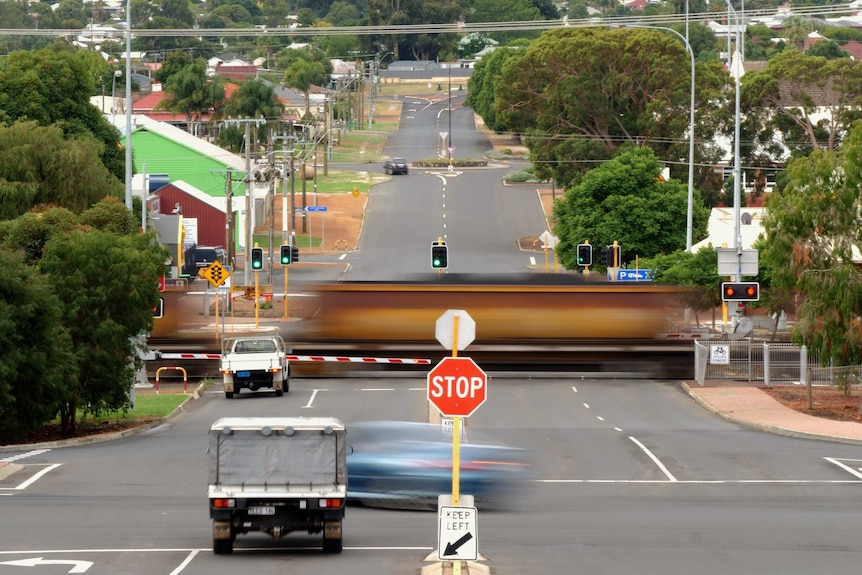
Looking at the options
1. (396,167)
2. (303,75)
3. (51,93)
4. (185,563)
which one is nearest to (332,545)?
(185,563)

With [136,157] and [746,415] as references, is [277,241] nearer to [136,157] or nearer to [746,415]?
[136,157]

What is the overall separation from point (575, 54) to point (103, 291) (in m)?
66.5

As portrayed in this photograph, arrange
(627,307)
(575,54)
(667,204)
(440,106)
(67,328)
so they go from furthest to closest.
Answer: (440,106) → (575,54) → (667,204) → (627,307) → (67,328)

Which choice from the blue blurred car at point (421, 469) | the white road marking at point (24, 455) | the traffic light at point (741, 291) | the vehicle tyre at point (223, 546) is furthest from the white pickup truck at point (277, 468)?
the traffic light at point (741, 291)

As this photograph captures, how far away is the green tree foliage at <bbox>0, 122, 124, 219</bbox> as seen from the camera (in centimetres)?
5144

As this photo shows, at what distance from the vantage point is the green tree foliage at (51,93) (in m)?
68.2

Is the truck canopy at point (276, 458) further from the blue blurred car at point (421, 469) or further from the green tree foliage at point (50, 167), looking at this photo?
the green tree foliage at point (50, 167)

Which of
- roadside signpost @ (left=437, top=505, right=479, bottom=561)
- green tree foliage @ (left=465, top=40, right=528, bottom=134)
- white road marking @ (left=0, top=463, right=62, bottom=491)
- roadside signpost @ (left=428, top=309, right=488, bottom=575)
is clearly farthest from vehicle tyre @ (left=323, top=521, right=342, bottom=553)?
green tree foliage @ (left=465, top=40, right=528, bottom=134)

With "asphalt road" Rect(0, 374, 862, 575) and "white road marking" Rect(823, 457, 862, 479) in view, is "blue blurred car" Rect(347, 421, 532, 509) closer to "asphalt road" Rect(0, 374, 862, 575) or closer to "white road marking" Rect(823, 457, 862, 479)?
"asphalt road" Rect(0, 374, 862, 575)

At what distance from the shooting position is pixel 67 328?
3344 cm

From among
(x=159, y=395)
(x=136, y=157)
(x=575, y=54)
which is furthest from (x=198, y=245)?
(x=159, y=395)

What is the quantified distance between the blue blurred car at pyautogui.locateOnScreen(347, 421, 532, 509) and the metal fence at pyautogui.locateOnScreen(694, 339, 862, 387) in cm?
2028

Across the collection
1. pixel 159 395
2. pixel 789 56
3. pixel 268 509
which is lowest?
pixel 159 395

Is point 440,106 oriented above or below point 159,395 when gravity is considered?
above
